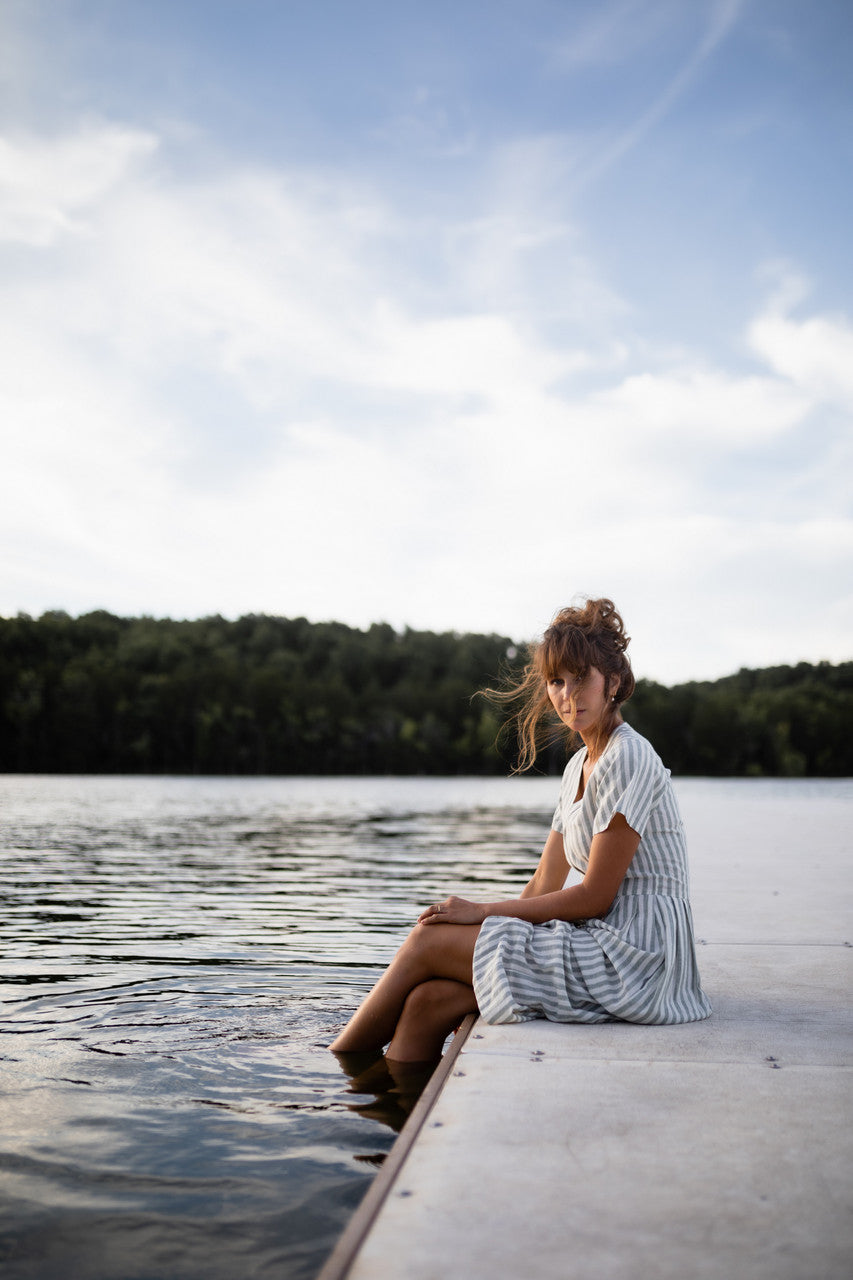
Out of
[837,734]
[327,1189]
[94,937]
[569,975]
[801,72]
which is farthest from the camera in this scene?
[837,734]

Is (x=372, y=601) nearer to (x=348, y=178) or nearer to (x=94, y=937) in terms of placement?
(x=348, y=178)

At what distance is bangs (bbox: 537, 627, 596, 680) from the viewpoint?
3441 mm

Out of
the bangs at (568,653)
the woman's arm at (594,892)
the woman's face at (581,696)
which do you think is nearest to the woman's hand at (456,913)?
the woman's arm at (594,892)

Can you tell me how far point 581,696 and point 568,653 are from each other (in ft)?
0.51

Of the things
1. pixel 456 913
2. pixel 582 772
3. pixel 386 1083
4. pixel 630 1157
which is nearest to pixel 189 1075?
pixel 386 1083

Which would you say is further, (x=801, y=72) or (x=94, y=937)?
(x=801, y=72)

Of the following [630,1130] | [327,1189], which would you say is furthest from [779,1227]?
[327,1189]

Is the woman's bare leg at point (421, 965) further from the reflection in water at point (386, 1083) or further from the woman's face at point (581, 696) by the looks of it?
the woman's face at point (581, 696)

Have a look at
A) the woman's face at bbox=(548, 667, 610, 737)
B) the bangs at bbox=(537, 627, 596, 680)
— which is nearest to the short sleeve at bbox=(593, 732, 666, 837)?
the woman's face at bbox=(548, 667, 610, 737)

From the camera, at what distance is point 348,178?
71.7ft

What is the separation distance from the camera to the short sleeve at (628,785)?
10.8 feet

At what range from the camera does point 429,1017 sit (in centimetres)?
353

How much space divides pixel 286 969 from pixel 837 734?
87.1 m

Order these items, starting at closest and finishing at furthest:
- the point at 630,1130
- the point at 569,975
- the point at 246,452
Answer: the point at 630,1130, the point at 569,975, the point at 246,452
